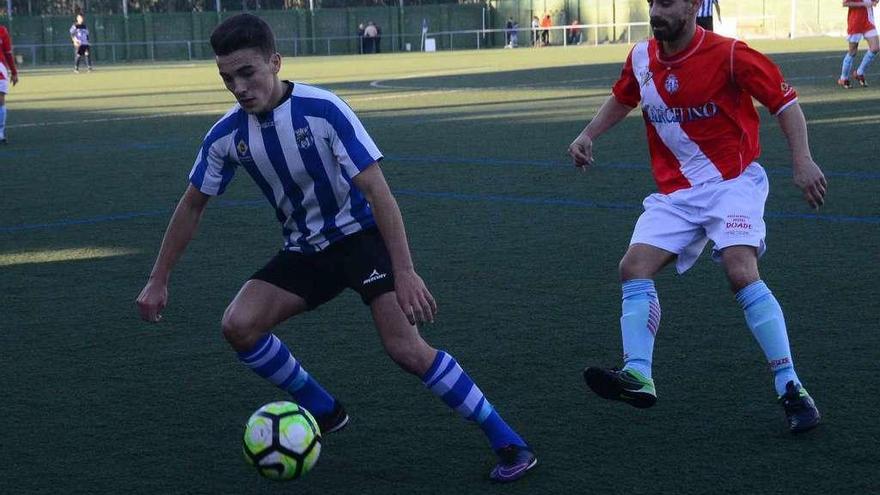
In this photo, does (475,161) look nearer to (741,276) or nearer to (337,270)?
(741,276)

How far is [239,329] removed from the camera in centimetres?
429

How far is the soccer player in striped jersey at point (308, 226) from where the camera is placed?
158 inches

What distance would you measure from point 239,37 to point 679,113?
1.72m

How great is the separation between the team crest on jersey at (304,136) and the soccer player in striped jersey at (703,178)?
1231 millimetres

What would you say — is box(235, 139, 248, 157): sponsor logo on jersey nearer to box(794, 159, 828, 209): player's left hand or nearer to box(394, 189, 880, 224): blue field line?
box(794, 159, 828, 209): player's left hand

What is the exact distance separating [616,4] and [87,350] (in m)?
57.7

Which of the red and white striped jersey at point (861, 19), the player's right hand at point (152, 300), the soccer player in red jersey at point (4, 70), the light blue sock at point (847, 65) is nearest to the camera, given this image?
the player's right hand at point (152, 300)

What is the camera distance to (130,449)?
Answer: 176 inches

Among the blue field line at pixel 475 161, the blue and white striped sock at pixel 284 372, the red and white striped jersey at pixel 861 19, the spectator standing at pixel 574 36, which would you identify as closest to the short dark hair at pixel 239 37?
the blue and white striped sock at pixel 284 372

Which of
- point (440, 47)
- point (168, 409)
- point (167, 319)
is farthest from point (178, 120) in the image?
point (440, 47)

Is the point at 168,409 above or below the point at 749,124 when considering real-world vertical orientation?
below

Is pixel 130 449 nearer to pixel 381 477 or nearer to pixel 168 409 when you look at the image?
pixel 168 409

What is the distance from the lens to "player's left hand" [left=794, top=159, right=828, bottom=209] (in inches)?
177

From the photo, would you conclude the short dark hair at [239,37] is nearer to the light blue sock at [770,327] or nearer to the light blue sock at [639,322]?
the light blue sock at [639,322]
